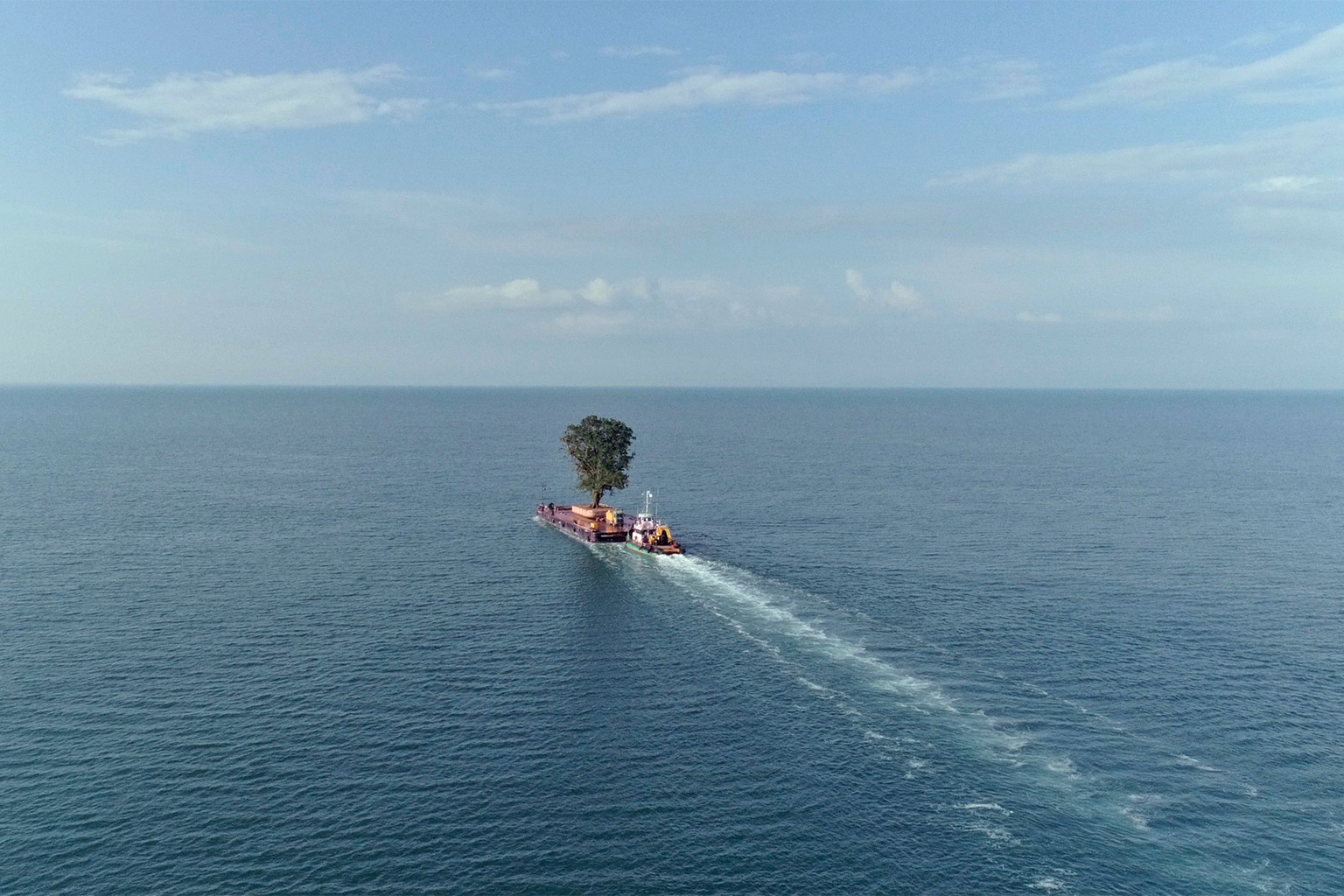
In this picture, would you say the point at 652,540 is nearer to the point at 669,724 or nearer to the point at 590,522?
the point at 590,522

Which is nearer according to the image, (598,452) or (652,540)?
(652,540)

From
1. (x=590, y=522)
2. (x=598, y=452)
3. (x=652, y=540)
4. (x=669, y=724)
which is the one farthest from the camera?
(x=598, y=452)

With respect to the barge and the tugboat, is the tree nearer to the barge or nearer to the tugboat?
the barge

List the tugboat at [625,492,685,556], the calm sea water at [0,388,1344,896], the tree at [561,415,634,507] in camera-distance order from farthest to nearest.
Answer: the tree at [561,415,634,507], the tugboat at [625,492,685,556], the calm sea water at [0,388,1344,896]

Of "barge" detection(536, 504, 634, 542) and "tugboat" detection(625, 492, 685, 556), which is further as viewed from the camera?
"barge" detection(536, 504, 634, 542)

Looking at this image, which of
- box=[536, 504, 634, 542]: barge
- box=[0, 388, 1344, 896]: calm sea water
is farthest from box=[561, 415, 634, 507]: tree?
box=[0, 388, 1344, 896]: calm sea water

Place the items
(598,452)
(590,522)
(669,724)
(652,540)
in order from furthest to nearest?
(598,452) < (590,522) < (652,540) < (669,724)

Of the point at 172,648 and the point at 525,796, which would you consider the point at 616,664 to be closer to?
the point at 525,796

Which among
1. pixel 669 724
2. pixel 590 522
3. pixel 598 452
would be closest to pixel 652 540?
pixel 590 522

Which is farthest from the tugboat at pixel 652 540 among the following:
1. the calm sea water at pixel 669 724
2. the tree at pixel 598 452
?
the tree at pixel 598 452
